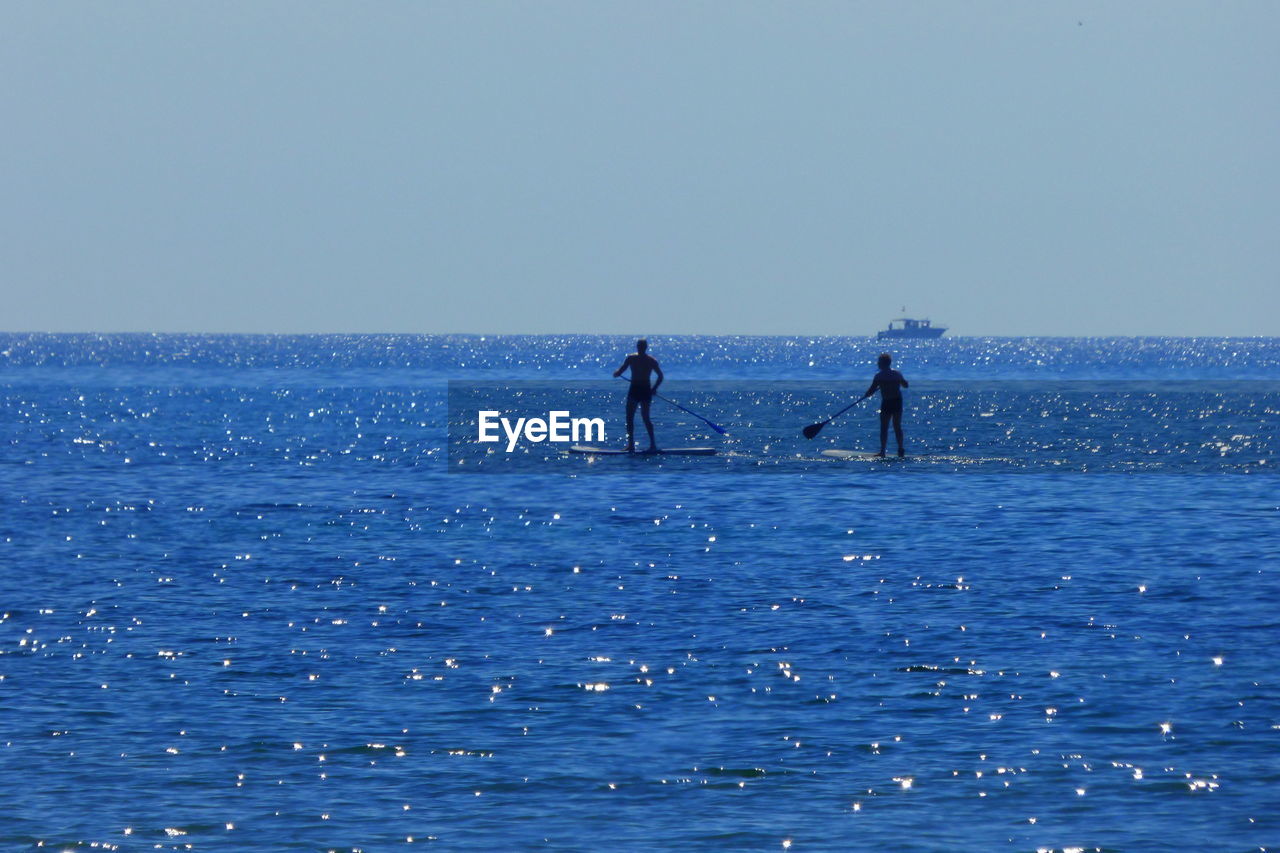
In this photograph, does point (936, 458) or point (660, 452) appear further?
point (936, 458)

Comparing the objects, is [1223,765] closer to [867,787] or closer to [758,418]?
[867,787]

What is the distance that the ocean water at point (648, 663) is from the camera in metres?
11.5

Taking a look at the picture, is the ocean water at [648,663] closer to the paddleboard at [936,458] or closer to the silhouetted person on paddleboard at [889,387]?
the paddleboard at [936,458]

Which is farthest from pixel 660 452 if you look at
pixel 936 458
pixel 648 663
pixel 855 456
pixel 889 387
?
pixel 648 663

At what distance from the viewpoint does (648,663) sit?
15672 mm

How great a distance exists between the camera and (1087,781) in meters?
12.0

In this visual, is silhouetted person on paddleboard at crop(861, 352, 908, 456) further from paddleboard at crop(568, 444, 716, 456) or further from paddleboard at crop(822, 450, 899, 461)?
paddleboard at crop(568, 444, 716, 456)

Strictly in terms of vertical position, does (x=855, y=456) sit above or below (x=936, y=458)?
above

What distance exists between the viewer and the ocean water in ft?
37.7

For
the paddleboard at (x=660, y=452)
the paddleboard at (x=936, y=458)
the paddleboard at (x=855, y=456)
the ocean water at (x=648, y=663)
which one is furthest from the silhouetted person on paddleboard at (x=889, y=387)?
the paddleboard at (x=660, y=452)

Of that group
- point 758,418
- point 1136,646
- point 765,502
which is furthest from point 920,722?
point 758,418

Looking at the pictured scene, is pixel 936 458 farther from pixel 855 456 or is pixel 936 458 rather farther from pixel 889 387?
pixel 889 387

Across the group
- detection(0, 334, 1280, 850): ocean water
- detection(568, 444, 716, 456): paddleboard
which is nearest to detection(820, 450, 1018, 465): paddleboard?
detection(0, 334, 1280, 850): ocean water

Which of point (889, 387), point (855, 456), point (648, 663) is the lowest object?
point (648, 663)
